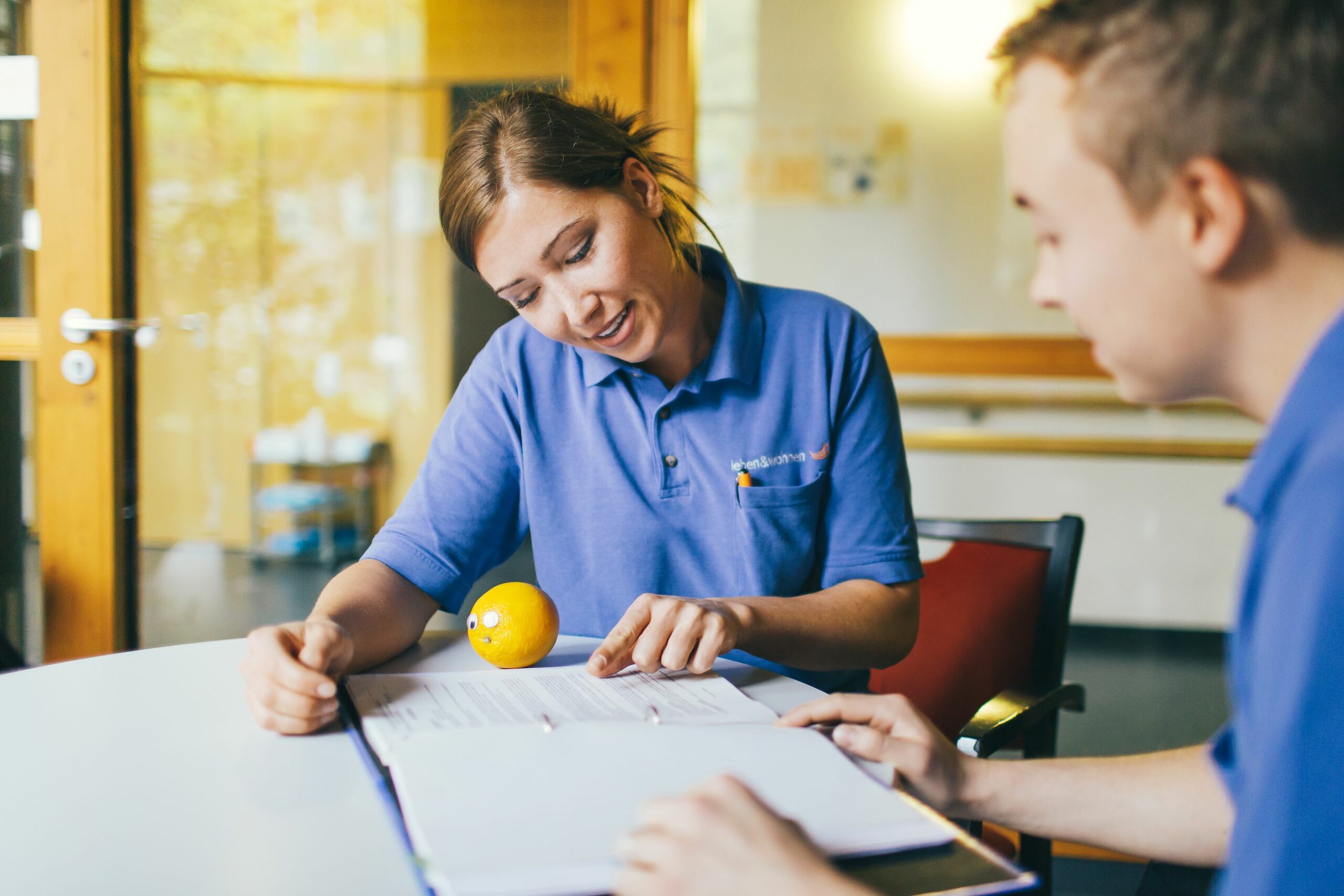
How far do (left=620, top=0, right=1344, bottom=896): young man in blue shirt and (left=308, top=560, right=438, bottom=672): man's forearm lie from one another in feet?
1.95

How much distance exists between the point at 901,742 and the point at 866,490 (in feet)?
1.82

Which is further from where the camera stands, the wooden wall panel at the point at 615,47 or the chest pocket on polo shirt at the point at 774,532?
the wooden wall panel at the point at 615,47

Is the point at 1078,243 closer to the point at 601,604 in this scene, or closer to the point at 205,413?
the point at 601,604

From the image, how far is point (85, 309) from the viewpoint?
2.35 meters

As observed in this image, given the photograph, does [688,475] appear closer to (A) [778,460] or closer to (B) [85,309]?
(A) [778,460]

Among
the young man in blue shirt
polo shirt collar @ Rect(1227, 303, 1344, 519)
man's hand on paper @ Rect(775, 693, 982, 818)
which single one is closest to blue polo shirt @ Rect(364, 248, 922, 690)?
man's hand on paper @ Rect(775, 693, 982, 818)

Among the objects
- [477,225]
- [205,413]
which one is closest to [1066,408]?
[477,225]

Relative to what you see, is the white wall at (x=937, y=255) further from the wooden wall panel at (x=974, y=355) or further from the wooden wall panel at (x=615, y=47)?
the wooden wall panel at (x=615, y=47)

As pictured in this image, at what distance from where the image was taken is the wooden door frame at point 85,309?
91.2 inches

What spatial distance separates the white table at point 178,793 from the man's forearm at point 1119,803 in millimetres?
220

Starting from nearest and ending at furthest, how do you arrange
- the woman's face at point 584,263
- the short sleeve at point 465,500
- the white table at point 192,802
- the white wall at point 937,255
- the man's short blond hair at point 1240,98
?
the man's short blond hair at point 1240,98
the white table at point 192,802
the woman's face at point 584,263
the short sleeve at point 465,500
the white wall at point 937,255

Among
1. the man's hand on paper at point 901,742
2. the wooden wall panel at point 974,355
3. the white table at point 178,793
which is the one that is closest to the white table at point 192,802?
the white table at point 178,793

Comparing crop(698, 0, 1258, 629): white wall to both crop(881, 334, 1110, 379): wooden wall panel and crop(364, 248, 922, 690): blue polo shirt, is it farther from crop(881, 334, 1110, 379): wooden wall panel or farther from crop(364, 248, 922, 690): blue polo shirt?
crop(364, 248, 922, 690): blue polo shirt

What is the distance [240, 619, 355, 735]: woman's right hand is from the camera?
0.90m
